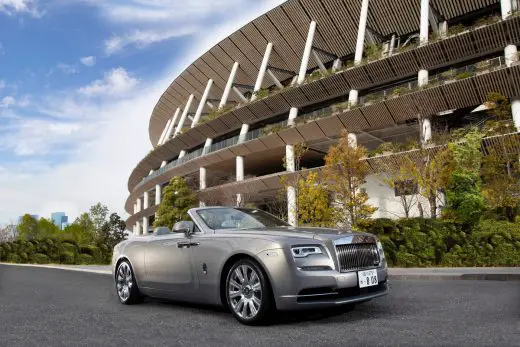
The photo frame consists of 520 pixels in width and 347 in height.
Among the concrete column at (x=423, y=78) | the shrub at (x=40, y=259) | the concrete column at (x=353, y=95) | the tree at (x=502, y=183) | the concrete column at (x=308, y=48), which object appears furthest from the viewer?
the concrete column at (x=308, y=48)

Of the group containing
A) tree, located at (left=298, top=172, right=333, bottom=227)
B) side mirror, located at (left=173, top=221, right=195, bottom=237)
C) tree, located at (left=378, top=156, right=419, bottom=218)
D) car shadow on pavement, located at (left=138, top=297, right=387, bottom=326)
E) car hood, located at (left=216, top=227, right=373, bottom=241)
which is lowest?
car shadow on pavement, located at (left=138, top=297, right=387, bottom=326)

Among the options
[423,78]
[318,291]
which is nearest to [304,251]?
[318,291]

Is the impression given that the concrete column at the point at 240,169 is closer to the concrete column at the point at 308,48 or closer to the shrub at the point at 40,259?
the concrete column at the point at 308,48

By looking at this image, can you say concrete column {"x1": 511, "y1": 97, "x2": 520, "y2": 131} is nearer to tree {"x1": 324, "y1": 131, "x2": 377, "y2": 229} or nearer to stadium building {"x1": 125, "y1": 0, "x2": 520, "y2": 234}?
stadium building {"x1": 125, "y1": 0, "x2": 520, "y2": 234}

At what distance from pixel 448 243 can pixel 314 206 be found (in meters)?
10.1

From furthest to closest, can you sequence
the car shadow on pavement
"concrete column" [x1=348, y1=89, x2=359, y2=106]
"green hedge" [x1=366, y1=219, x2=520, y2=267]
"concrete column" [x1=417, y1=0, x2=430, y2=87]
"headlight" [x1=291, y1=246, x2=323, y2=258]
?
"concrete column" [x1=348, y1=89, x2=359, y2=106], "concrete column" [x1=417, y1=0, x2=430, y2=87], "green hedge" [x1=366, y1=219, x2=520, y2=267], the car shadow on pavement, "headlight" [x1=291, y1=246, x2=323, y2=258]

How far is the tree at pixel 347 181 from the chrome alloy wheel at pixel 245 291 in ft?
62.2

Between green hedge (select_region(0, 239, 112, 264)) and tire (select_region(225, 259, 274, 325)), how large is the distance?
78.6 ft

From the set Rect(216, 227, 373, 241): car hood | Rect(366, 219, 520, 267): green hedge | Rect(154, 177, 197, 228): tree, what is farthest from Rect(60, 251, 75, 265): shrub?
Rect(216, 227, 373, 241): car hood

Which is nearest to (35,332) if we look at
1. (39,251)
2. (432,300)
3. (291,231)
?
(291,231)

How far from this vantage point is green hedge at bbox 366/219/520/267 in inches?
604

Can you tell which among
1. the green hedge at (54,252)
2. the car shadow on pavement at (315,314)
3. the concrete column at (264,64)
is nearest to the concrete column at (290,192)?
the concrete column at (264,64)

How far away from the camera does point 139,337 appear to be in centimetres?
480

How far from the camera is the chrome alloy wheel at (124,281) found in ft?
24.7
